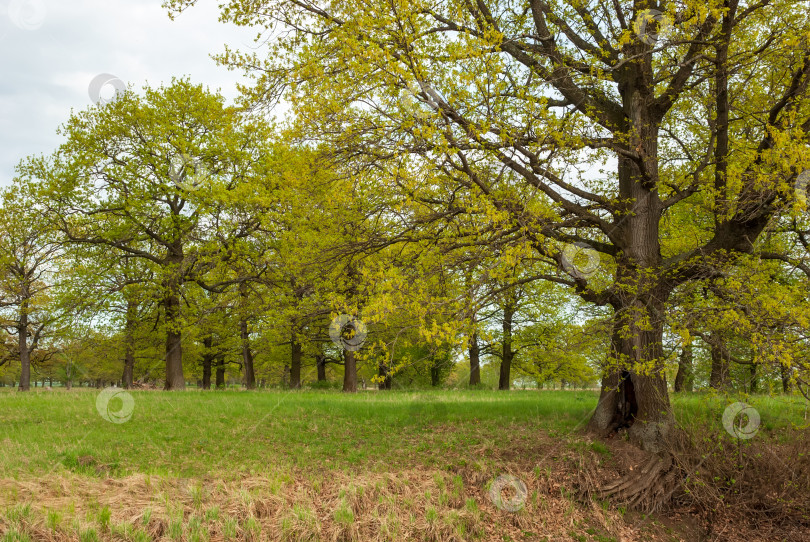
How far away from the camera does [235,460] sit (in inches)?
314

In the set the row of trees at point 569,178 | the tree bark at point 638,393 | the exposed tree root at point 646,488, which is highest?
the row of trees at point 569,178

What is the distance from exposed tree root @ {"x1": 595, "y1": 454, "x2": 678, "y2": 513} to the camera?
7.31 m

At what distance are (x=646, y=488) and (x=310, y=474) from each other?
501 centimetres

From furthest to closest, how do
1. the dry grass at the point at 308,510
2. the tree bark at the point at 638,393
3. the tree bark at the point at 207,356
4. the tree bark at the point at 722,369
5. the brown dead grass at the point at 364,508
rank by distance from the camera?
1. the tree bark at the point at 207,356
2. the tree bark at the point at 638,393
3. the tree bark at the point at 722,369
4. the brown dead grass at the point at 364,508
5. the dry grass at the point at 308,510

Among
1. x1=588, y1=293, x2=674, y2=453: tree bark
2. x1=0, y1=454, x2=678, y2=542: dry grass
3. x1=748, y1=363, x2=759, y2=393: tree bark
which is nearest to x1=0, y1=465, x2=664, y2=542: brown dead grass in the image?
x1=0, y1=454, x2=678, y2=542: dry grass

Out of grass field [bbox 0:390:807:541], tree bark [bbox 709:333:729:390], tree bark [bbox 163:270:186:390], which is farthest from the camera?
tree bark [bbox 163:270:186:390]

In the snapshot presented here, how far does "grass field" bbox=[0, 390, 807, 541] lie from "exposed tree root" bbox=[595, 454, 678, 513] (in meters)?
0.23

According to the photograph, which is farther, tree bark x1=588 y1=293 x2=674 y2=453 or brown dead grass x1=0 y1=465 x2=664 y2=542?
tree bark x1=588 y1=293 x2=674 y2=453

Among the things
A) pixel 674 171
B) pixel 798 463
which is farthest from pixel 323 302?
pixel 798 463

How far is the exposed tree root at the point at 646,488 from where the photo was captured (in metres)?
7.31

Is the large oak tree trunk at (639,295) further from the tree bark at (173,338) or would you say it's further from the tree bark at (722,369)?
the tree bark at (173,338)

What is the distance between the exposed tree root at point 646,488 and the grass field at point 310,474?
0.23 metres

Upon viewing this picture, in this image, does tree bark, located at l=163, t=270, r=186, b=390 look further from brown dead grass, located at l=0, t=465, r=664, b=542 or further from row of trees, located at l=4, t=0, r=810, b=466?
brown dead grass, located at l=0, t=465, r=664, b=542

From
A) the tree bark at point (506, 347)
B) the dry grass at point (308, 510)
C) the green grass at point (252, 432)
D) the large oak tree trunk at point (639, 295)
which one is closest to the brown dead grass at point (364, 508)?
the dry grass at point (308, 510)
